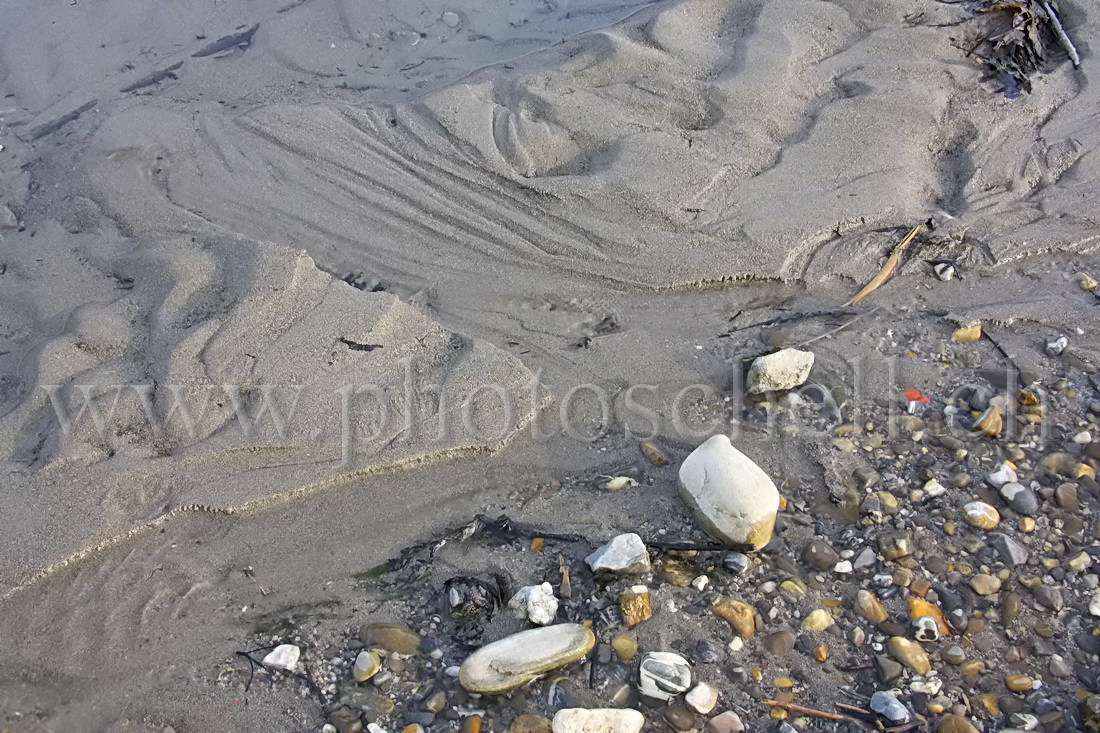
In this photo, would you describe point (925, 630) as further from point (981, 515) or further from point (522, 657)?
point (522, 657)

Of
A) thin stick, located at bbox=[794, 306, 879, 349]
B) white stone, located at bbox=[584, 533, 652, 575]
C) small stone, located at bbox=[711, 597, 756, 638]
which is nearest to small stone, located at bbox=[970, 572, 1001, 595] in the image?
small stone, located at bbox=[711, 597, 756, 638]

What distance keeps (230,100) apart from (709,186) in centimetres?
320

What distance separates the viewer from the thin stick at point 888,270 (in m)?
3.51

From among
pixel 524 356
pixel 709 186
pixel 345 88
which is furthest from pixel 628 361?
pixel 345 88

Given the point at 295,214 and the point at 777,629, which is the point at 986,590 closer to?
the point at 777,629

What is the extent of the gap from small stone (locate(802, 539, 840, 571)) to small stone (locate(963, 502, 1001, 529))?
0.51 m

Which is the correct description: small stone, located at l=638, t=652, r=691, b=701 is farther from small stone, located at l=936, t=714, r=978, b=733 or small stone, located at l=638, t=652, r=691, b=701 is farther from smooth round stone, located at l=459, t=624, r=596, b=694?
small stone, located at l=936, t=714, r=978, b=733

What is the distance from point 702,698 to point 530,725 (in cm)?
50

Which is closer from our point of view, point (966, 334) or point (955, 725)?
point (955, 725)

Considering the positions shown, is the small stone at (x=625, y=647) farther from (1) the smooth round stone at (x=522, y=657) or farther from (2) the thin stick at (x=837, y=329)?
(2) the thin stick at (x=837, y=329)

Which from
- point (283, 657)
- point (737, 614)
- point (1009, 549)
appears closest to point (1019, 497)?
point (1009, 549)

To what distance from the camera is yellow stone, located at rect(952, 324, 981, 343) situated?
330 cm

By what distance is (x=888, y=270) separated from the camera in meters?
3.59

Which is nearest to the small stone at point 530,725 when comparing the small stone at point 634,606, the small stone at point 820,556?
the small stone at point 634,606
